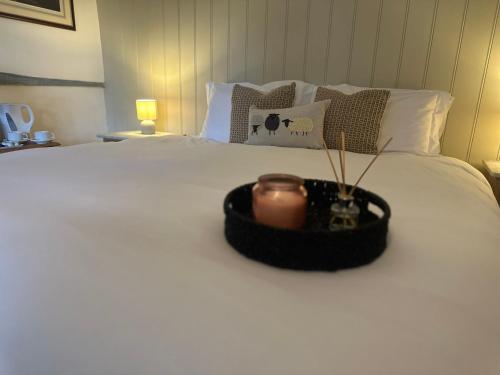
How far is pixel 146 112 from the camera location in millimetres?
3031

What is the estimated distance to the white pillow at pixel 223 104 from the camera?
219 centimetres

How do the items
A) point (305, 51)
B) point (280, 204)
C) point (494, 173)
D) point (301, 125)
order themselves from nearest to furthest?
1. point (280, 204)
2. point (494, 173)
3. point (301, 125)
4. point (305, 51)

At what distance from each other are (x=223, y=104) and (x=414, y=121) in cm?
121

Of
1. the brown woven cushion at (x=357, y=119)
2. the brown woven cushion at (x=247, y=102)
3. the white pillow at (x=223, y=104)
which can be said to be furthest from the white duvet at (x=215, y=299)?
the white pillow at (x=223, y=104)

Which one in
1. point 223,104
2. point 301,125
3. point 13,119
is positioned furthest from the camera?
point 13,119

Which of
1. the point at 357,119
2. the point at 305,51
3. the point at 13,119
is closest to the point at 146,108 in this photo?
the point at 13,119

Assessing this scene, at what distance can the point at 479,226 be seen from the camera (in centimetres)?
83

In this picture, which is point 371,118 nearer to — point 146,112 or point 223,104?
point 223,104

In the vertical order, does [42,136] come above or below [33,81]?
below

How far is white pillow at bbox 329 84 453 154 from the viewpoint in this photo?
6.05 ft

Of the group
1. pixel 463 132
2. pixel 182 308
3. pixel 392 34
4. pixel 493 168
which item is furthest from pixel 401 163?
pixel 182 308

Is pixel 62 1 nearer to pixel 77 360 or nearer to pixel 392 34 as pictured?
pixel 392 34

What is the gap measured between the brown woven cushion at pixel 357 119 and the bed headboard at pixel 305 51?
0.50 metres

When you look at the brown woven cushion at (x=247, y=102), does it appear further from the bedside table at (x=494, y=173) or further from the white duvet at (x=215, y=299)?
the white duvet at (x=215, y=299)
